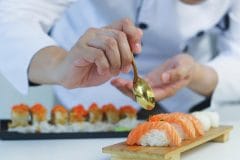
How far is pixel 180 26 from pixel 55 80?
41 centimetres

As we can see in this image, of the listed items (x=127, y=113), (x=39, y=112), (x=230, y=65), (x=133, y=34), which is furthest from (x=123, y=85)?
(x=230, y=65)

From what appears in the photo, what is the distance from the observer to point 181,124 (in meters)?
0.66

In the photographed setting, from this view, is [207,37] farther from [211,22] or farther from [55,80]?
[55,80]

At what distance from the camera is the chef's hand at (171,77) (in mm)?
948

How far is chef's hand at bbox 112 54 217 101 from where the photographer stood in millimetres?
948

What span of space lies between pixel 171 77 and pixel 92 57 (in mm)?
328

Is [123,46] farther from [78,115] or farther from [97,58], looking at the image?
[78,115]

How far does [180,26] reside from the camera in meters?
1.14

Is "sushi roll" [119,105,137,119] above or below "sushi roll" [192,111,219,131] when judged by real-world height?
below

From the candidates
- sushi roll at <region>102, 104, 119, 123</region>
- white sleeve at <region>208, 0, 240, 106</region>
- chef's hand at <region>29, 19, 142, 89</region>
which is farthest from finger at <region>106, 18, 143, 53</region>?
white sleeve at <region>208, 0, 240, 106</region>

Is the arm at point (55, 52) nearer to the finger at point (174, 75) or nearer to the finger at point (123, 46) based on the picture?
the finger at point (123, 46)

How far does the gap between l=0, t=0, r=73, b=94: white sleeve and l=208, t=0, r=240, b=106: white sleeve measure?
0.48m

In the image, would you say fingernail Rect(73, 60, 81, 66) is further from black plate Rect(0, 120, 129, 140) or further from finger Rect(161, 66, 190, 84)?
finger Rect(161, 66, 190, 84)

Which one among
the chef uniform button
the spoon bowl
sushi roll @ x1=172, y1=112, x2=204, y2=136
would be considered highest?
the chef uniform button
